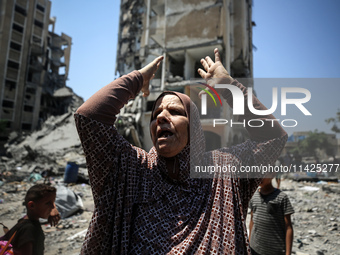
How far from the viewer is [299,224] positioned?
5.50 meters

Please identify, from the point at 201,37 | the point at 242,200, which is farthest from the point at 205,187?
the point at 201,37

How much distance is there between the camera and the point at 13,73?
32656mm

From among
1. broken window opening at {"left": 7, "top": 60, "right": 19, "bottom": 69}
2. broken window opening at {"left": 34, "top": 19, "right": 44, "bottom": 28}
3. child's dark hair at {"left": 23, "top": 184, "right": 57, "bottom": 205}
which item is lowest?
child's dark hair at {"left": 23, "top": 184, "right": 57, "bottom": 205}

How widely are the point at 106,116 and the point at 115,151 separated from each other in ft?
0.69

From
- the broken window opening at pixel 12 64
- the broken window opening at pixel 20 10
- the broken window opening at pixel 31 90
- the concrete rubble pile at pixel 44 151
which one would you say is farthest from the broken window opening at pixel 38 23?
the concrete rubble pile at pixel 44 151

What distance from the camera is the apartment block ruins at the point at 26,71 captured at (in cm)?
3161

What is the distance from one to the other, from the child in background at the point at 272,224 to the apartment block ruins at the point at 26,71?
32772 millimetres

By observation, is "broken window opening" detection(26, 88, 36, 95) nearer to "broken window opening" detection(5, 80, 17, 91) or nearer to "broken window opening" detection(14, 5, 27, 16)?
"broken window opening" detection(5, 80, 17, 91)

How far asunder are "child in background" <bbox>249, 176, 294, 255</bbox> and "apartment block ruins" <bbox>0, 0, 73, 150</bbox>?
108 ft

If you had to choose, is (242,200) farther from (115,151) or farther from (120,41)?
(120,41)

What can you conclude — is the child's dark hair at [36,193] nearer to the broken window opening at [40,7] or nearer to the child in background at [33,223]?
the child in background at [33,223]

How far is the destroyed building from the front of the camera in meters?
31.6

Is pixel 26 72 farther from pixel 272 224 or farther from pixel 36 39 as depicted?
pixel 272 224

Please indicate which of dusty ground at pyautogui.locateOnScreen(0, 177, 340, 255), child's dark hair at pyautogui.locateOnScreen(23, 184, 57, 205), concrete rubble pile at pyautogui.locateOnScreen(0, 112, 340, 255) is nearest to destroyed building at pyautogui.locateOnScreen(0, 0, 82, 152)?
concrete rubble pile at pyautogui.locateOnScreen(0, 112, 340, 255)
